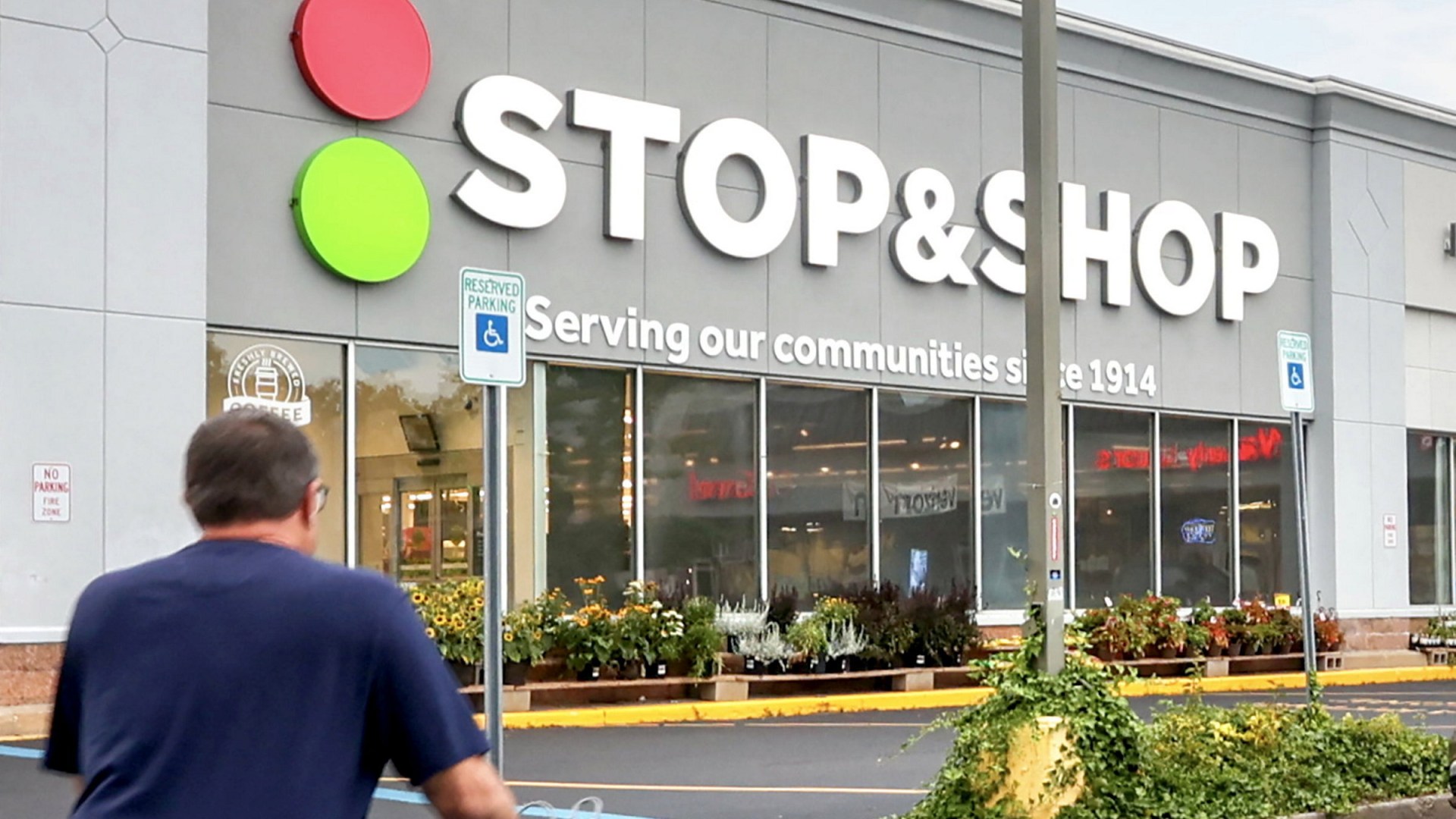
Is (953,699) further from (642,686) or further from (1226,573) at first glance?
(1226,573)

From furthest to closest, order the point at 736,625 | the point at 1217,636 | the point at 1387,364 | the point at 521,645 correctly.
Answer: the point at 1387,364
the point at 1217,636
the point at 736,625
the point at 521,645

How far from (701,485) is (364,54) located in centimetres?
640

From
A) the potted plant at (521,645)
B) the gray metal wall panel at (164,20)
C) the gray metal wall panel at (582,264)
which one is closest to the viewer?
the gray metal wall panel at (164,20)

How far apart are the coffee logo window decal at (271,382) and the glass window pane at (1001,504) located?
10062 mm

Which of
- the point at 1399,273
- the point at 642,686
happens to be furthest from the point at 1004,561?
the point at 1399,273

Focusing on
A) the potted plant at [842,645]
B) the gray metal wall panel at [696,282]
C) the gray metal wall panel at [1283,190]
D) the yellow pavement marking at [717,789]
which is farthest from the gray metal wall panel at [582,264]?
the gray metal wall panel at [1283,190]

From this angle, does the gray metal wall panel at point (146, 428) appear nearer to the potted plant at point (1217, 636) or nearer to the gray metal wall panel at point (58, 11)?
the gray metal wall panel at point (58, 11)

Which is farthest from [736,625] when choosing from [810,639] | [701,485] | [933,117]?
[933,117]

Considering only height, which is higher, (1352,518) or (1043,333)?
(1043,333)

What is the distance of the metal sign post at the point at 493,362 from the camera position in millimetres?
7719

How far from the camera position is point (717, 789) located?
539 inches

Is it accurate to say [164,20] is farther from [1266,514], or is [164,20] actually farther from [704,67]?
[1266,514]

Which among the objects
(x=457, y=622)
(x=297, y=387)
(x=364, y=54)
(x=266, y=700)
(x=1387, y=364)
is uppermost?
(x=364, y=54)

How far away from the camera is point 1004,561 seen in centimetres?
2597
